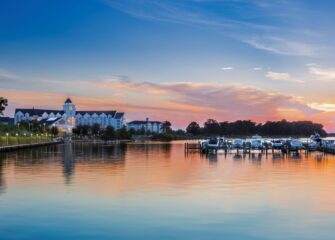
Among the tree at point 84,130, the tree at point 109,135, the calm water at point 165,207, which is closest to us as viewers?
the calm water at point 165,207

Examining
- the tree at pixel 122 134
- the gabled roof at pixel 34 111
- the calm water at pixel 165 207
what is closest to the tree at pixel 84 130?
the tree at pixel 122 134

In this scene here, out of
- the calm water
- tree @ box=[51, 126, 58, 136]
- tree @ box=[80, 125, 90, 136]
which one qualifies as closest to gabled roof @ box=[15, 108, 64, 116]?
tree @ box=[80, 125, 90, 136]

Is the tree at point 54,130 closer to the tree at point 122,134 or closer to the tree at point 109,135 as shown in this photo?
the tree at point 109,135

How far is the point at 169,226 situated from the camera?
16.8 metres

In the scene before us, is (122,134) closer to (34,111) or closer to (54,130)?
(54,130)

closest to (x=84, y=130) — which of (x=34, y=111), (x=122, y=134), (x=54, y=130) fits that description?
(x=122, y=134)

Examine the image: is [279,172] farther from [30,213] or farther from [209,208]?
[30,213]

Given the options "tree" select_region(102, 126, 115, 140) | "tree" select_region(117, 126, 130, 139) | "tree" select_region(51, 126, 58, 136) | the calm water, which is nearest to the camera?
the calm water

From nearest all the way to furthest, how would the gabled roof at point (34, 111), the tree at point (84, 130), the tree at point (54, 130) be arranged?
the tree at point (54, 130)
the tree at point (84, 130)
the gabled roof at point (34, 111)

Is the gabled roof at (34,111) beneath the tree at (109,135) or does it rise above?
above

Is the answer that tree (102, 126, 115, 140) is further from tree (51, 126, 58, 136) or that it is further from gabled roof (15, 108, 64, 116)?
gabled roof (15, 108, 64, 116)

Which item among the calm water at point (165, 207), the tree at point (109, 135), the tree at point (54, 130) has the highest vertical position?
the tree at point (54, 130)

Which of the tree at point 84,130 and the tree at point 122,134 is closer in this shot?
the tree at point 122,134

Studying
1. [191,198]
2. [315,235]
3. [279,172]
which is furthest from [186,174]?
[315,235]
